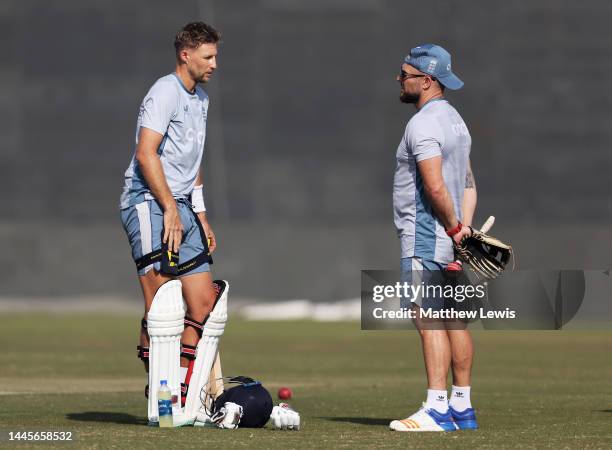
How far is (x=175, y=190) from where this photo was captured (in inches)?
304

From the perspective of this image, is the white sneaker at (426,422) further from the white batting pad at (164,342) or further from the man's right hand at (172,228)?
the man's right hand at (172,228)

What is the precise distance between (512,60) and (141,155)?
22094 millimetres

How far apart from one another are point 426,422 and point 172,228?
5.59 ft

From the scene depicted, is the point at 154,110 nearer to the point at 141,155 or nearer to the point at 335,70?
the point at 141,155

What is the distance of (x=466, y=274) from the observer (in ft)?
26.3

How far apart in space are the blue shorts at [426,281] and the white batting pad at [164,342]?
49.0 inches

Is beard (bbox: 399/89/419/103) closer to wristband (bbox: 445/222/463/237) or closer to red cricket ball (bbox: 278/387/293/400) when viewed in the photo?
wristband (bbox: 445/222/463/237)

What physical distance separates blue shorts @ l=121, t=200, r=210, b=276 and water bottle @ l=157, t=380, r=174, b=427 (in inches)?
25.9

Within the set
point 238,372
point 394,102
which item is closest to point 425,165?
point 238,372

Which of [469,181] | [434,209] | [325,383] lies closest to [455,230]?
[434,209]

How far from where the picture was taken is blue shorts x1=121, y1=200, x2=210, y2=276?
7.57 metres

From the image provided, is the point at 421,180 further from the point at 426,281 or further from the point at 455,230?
the point at 426,281

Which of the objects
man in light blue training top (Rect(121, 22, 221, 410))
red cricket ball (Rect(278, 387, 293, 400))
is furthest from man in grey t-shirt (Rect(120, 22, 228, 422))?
red cricket ball (Rect(278, 387, 293, 400))

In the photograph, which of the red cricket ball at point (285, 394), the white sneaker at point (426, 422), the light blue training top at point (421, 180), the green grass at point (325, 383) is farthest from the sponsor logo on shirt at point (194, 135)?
the red cricket ball at point (285, 394)
